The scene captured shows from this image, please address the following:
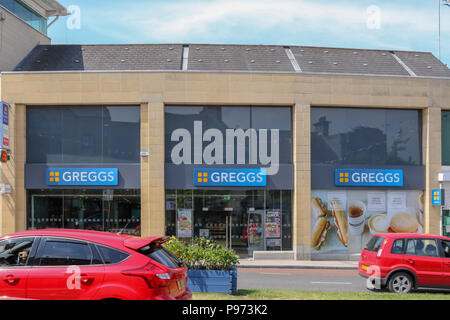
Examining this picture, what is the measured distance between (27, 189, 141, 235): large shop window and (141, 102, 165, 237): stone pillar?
0.53 meters

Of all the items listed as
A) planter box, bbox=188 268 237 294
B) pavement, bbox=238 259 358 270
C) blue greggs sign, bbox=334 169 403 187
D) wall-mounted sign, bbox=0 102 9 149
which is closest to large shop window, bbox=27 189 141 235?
wall-mounted sign, bbox=0 102 9 149

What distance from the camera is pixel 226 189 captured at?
21.8m

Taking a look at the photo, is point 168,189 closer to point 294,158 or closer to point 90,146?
point 90,146

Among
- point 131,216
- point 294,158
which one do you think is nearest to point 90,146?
point 131,216

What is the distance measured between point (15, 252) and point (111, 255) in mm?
1422

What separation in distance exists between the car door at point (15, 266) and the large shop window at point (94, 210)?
47.1 feet

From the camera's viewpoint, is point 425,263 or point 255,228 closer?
point 425,263

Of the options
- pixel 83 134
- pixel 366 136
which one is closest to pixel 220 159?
pixel 83 134

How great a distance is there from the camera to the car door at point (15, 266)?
274 inches

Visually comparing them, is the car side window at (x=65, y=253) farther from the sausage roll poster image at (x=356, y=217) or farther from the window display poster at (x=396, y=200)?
the window display poster at (x=396, y=200)

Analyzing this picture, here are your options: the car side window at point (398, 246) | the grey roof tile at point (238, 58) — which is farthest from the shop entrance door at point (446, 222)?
the car side window at point (398, 246)

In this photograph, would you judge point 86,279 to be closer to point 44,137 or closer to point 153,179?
point 153,179
